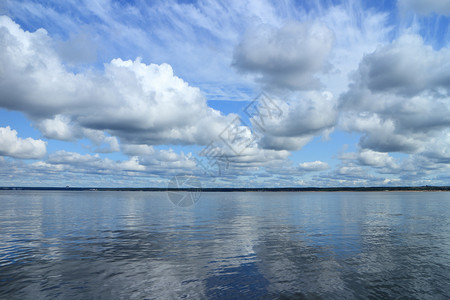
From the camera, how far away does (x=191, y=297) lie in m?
20.6

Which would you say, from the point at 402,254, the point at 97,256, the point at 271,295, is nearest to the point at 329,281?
the point at 271,295

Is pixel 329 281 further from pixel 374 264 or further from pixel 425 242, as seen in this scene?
pixel 425 242

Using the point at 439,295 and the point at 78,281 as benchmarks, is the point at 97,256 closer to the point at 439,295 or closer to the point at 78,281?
the point at 78,281

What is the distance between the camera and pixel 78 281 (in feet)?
78.0

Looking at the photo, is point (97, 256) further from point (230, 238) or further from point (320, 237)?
point (320, 237)

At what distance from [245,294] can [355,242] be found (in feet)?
84.9

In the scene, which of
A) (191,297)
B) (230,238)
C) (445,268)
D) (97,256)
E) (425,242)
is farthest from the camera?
(230,238)

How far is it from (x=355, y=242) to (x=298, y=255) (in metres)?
12.7

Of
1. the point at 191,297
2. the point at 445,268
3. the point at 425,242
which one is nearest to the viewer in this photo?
the point at 191,297

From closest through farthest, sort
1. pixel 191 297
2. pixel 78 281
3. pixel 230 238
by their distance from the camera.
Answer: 1. pixel 191 297
2. pixel 78 281
3. pixel 230 238

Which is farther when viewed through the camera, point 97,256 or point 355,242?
point 355,242

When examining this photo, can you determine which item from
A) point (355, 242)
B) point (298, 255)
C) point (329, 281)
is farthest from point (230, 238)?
point (329, 281)

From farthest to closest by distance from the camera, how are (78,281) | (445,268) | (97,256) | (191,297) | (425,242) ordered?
(425,242) < (97,256) < (445,268) < (78,281) < (191,297)

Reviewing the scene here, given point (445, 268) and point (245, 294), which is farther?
point (445, 268)
